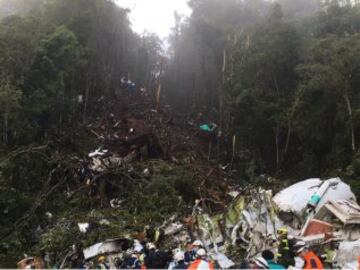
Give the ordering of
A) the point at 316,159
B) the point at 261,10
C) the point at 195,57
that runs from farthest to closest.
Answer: the point at 195,57 < the point at 261,10 < the point at 316,159

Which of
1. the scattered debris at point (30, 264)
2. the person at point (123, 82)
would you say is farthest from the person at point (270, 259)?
the person at point (123, 82)

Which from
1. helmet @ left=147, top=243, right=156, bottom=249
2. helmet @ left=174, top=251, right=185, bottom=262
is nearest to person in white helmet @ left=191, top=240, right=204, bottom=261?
helmet @ left=174, top=251, right=185, bottom=262

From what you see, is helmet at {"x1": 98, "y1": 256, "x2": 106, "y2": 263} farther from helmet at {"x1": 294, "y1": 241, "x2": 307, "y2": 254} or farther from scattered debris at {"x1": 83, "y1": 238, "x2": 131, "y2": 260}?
helmet at {"x1": 294, "y1": 241, "x2": 307, "y2": 254}

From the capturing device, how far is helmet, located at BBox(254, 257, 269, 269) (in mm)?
6355

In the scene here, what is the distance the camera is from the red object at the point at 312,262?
6.29 metres

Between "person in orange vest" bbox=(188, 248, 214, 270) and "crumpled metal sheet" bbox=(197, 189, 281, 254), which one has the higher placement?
"crumpled metal sheet" bbox=(197, 189, 281, 254)

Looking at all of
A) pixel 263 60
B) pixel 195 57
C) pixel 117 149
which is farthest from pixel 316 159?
pixel 195 57

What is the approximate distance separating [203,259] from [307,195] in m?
3.07

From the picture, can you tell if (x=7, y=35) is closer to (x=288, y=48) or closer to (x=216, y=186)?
(x=216, y=186)

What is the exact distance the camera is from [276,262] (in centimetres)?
649

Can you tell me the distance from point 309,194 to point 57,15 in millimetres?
12880

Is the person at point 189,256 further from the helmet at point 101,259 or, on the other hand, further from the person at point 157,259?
the helmet at point 101,259

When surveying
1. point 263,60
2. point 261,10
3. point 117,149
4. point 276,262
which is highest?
point 261,10

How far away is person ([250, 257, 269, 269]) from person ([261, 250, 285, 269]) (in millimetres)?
56
